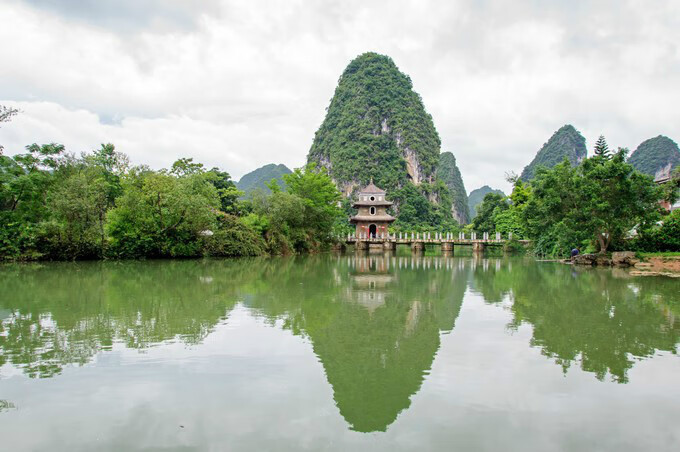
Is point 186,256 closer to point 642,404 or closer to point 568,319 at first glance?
point 568,319

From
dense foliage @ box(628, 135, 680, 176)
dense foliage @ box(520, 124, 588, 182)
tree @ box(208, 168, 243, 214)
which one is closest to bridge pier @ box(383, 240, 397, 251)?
tree @ box(208, 168, 243, 214)

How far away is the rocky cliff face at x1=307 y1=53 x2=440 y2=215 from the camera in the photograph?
72.9 m

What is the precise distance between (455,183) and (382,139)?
3548 centimetres

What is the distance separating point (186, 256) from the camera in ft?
79.9

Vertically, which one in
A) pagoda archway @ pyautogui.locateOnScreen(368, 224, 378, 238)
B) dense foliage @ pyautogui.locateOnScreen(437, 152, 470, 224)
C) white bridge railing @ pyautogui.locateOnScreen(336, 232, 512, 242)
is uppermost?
dense foliage @ pyautogui.locateOnScreen(437, 152, 470, 224)

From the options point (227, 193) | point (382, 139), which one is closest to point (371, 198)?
point (227, 193)

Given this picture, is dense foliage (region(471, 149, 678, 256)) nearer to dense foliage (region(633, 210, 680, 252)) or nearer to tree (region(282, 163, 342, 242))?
dense foliage (region(633, 210, 680, 252))

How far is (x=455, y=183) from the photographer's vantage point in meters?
106

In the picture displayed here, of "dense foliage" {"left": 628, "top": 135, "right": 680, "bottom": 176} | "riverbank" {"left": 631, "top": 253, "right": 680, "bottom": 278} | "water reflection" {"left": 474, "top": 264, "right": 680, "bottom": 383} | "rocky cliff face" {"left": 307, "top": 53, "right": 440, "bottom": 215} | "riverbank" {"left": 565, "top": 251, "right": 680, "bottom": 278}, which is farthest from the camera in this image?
"rocky cliff face" {"left": 307, "top": 53, "right": 440, "bottom": 215}

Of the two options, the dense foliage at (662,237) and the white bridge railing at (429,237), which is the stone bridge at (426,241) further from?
the dense foliage at (662,237)

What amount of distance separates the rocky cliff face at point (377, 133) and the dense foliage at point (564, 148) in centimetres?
2168

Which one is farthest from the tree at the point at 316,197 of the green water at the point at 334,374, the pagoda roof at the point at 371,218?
the green water at the point at 334,374

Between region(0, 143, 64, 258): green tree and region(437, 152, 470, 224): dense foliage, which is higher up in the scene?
region(437, 152, 470, 224): dense foliage

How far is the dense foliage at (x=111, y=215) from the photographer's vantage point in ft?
64.5
